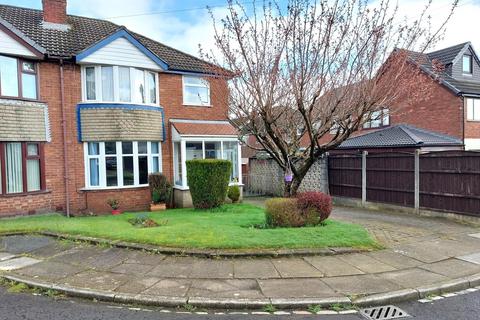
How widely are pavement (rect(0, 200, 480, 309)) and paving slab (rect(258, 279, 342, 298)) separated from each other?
14 mm

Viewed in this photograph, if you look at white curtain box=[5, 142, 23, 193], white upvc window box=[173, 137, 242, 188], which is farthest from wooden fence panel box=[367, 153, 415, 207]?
white curtain box=[5, 142, 23, 193]

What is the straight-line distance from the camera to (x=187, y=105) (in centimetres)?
1501

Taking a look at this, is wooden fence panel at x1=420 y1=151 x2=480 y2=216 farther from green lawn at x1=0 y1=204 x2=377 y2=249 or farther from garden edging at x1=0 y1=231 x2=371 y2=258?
garden edging at x1=0 y1=231 x2=371 y2=258

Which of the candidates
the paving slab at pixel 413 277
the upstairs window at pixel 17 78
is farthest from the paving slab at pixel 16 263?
the upstairs window at pixel 17 78

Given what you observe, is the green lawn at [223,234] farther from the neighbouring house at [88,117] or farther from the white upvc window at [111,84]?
the white upvc window at [111,84]

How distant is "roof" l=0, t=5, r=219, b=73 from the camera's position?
12.7 metres

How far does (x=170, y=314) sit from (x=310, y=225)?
500 cm

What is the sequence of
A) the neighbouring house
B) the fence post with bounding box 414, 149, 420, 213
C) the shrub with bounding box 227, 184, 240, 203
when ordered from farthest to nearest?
the shrub with bounding box 227, 184, 240, 203, the fence post with bounding box 414, 149, 420, 213, the neighbouring house

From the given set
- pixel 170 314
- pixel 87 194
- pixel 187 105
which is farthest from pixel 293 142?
pixel 87 194

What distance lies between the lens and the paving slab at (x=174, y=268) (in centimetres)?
555

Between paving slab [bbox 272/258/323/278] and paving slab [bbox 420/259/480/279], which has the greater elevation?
paving slab [bbox 272/258/323/278]

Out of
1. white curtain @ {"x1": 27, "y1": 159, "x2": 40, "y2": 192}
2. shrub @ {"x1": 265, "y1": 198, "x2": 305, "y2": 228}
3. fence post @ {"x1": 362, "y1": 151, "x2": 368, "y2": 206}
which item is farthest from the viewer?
fence post @ {"x1": 362, "y1": 151, "x2": 368, "y2": 206}

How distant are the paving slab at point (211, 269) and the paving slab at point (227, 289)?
0.21 m

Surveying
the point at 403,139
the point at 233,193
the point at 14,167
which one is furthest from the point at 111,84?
the point at 403,139
